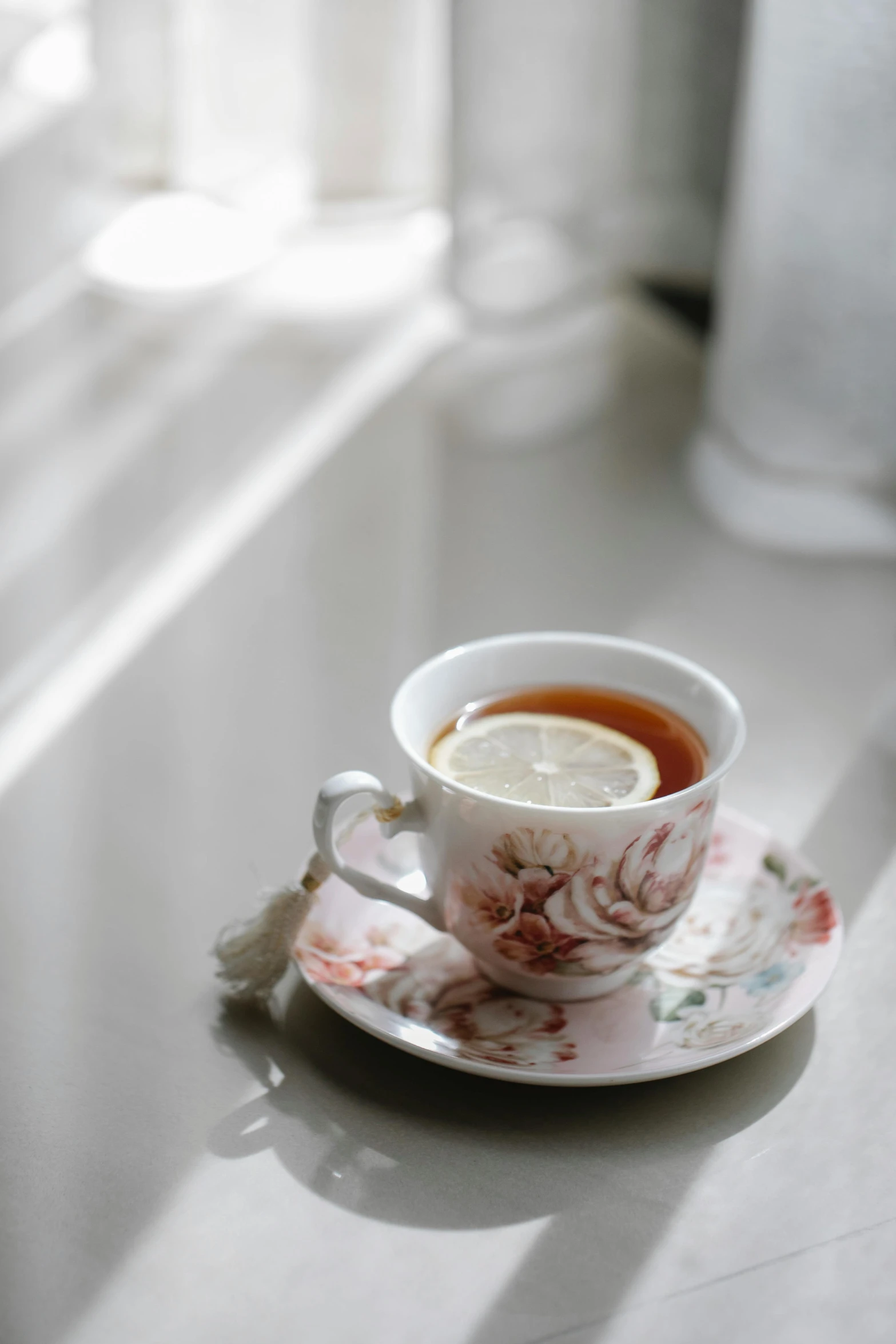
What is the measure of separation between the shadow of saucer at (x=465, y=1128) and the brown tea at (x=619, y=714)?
10 cm

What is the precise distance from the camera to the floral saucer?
0.47 meters

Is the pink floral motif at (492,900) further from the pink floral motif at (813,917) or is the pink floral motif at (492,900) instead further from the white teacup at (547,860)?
the pink floral motif at (813,917)

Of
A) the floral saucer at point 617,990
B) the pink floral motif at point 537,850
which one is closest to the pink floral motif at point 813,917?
the floral saucer at point 617,990

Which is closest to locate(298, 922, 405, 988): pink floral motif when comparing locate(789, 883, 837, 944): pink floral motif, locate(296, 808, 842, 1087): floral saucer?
locate(296, 808, 842, 1087): floral saucer

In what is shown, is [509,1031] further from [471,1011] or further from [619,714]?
[619,714]

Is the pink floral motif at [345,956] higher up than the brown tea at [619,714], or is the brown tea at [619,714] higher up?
the brown tea at [619,714]

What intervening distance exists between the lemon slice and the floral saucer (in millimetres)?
69

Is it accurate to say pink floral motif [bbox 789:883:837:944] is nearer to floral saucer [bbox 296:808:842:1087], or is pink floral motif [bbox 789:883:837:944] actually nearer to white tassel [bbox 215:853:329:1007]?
floral saucer [bbox 296:808:842:1087]

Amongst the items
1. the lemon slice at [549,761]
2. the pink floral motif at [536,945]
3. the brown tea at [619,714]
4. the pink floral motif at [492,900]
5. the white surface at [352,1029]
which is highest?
the lemon slice at [549,761]

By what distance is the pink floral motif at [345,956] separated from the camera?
1.65ft

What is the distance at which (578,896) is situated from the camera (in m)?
0.46

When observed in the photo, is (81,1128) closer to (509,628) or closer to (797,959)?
(797,959)

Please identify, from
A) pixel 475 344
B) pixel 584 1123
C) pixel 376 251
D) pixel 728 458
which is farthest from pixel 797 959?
pixel 376 251

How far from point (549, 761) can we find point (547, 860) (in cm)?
5
